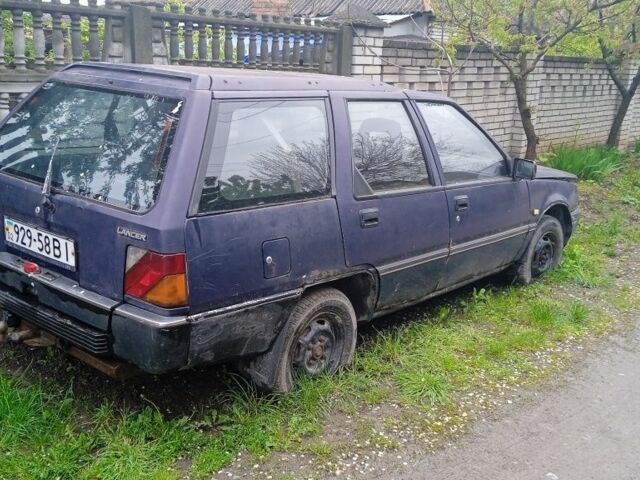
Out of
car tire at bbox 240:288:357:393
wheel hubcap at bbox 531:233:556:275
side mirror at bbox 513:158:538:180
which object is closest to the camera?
car tire at bbox 240:288:357:393

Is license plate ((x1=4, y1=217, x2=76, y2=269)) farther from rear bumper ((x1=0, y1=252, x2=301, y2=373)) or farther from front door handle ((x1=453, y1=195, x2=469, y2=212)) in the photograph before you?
front door handle ((x1=453, y1=195, x2=469, y2=212))

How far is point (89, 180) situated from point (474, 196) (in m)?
A: 2.64

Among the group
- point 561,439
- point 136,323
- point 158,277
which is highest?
point 158,277

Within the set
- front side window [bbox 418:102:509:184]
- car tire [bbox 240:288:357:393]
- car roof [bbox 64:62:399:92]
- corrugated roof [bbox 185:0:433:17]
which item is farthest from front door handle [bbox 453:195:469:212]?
corrugated roof [bbox 185:0:433:17]

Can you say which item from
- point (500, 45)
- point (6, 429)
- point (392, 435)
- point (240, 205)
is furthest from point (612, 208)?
point (6, 429)

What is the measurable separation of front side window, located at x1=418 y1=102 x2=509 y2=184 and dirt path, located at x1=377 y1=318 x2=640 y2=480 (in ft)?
5.03

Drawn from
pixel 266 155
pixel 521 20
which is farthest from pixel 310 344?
pixel 521 20

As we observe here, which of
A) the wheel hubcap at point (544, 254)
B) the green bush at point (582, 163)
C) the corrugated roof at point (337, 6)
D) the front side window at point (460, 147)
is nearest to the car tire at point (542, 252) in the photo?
the wheel hubcap at point (544, 254)

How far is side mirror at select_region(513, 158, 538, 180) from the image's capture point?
4.94 meters

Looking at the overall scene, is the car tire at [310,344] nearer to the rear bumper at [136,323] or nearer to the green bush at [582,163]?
the rear bumper at [136,323]

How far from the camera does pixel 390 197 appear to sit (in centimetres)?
390

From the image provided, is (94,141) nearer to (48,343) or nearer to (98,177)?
(98,177)

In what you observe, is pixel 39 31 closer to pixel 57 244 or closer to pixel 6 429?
pixel 57 244

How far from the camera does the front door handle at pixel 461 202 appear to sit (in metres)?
4.39
